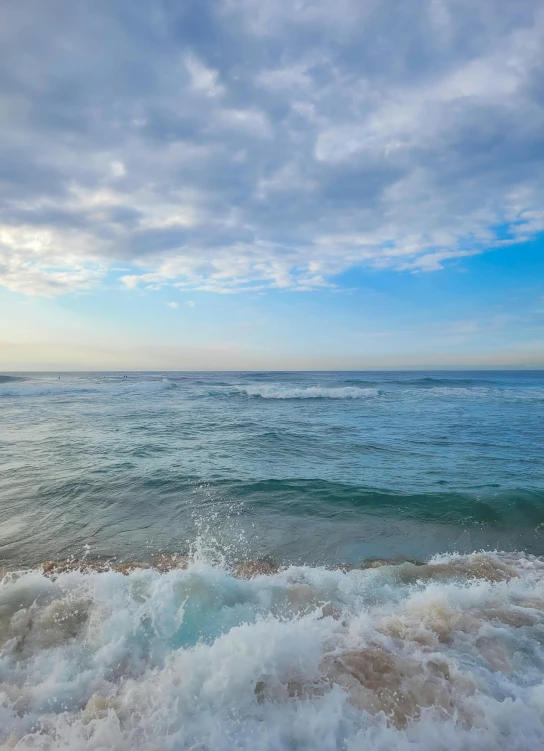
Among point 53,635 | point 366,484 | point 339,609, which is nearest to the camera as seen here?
point 53,635

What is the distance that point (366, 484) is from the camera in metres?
9.55

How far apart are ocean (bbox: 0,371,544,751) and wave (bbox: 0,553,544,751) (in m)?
0.02

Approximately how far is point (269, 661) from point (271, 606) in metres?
1.09

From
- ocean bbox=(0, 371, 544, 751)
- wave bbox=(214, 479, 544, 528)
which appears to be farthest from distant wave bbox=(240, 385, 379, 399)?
wave bbox=(214, 479, 544, 528)

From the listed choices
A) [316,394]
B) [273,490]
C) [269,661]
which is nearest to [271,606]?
[269,661]

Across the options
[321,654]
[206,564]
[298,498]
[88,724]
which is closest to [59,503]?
[206,564]

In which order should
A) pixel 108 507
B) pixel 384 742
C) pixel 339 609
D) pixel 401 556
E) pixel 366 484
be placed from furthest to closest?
pixel 366 484
pixel 108 507
pixel 401 556
pixel 339 609
pixel 384 742

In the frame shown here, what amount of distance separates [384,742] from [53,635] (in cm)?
344

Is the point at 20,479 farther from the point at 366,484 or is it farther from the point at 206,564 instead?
the point at 366,484

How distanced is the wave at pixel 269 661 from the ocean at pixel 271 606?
0.02 meters

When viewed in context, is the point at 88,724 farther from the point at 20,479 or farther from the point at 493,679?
the point at 20,479

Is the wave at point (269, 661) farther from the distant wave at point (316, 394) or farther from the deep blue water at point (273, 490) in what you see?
the distant wave at point (316, 394)

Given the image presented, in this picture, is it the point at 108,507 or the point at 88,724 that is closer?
the point at 88,724

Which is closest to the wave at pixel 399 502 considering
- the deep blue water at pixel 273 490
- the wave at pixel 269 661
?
the deep blue water at pixel 273 490
